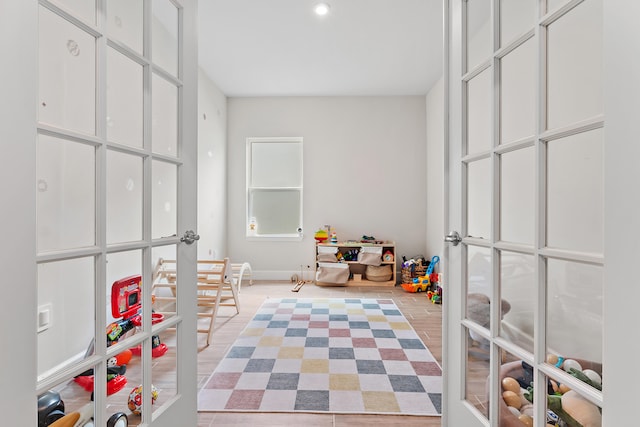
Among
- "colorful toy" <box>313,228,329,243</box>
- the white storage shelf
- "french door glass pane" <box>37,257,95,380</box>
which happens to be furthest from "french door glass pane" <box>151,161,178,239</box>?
"colorful toy" <box>313,228,329,243</box>

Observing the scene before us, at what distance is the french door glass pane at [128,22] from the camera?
0.94 meters

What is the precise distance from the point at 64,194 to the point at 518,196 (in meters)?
1.36

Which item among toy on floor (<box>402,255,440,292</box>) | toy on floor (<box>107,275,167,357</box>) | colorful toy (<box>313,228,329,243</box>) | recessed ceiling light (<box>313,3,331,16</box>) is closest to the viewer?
toy on floor (<box>107,275,167,357</box>)

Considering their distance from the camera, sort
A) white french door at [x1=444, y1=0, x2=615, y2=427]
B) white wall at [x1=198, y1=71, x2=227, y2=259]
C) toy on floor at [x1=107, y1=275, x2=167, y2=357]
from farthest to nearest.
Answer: white wall at [x1=198, y1=71, x2=227, y2=259] < toy on floor at [x1=107, y1=275, x2=167, y2=357] < white french door at [x1=444, y1=0, x2=615, y2=427]

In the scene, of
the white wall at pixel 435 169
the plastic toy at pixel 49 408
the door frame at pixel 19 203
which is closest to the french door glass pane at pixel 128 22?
the door frame at pixel 19 203

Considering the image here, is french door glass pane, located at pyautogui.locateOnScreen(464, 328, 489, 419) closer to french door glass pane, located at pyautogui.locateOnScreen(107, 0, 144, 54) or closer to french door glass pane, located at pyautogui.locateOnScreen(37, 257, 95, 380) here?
french door glass pane, located at pyautogui.locateOnScreen(37, 257, 95, 380)

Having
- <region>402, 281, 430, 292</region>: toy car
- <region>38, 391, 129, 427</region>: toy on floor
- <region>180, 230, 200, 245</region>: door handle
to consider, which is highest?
<region>180, 230, 200, 245</region>: door handle

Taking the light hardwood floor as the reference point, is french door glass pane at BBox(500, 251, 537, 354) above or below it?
above

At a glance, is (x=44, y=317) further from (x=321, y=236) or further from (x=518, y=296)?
(x=321, y=236)

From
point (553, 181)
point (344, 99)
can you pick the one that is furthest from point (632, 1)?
point (344, 99)

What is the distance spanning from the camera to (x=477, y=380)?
1109 millimetres

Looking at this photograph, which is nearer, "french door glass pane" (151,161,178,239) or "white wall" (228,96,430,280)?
"french door glass pane" (151,161,178,239)

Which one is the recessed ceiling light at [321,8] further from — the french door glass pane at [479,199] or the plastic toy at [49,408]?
the plastic toy at [49,408]

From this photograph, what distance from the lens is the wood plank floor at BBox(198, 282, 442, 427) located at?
154cm
